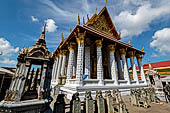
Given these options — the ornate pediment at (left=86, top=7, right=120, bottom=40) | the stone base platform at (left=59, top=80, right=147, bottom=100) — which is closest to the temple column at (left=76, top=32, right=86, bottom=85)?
the stone base platform at (left=59, top=80, right=147, bottom=100)

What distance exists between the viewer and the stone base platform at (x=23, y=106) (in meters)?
1.95

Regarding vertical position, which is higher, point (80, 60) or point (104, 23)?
point (104, 23)

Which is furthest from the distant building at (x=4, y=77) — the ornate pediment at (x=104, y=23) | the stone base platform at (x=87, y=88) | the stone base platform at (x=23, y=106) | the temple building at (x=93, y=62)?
the ornate pediment at (x=104, y=23)

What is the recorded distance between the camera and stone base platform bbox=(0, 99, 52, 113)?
1948mm

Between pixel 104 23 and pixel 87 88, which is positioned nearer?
pixel 87 88

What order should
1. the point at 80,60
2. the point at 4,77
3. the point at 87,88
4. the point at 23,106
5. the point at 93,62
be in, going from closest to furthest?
the point at 23,106 < the point at 87,88 < the point at 80,60 < the point at 4,77 < the point at 93,62

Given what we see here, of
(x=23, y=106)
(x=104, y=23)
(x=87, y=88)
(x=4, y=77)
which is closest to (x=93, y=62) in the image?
(x=87, y=88)

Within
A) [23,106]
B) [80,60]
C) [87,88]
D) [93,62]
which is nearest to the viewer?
[23,106]

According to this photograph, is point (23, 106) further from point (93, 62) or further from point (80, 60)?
point (93, 62)

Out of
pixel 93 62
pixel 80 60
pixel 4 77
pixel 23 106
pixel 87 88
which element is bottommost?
pixel 87 88

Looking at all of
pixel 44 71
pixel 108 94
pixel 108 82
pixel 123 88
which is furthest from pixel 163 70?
pixel 44 71

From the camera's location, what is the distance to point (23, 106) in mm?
2098

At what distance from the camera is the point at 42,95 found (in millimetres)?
2498

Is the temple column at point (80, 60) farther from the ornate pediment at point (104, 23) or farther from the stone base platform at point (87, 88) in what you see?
the ornate pediment at point (104, 23)
